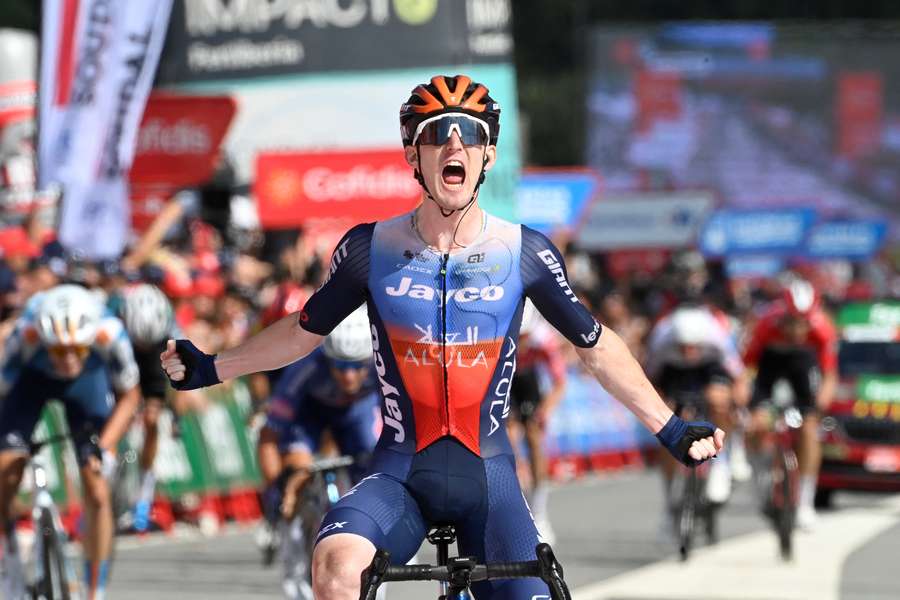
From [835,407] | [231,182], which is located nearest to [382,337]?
[835,407]

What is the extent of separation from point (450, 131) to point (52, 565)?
3.80m

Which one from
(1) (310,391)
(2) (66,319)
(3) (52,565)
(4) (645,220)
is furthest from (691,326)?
(4) (645,220)

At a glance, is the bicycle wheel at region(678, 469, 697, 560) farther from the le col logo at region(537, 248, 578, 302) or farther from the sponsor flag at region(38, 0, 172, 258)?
the le col logo at region(537, 248, 578, 302)

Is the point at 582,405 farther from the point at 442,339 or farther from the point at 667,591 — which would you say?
the point at 442,339

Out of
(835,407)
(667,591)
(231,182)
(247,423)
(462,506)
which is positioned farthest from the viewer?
(231,182)

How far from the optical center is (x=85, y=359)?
33.9 feet

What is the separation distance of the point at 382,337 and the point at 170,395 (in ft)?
32.0

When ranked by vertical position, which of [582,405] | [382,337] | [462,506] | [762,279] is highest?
[382,337]

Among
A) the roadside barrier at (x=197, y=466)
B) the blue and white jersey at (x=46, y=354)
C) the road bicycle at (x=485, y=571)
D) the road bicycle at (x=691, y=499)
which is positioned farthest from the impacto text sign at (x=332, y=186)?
the road bicycle at (x=485, y=571)

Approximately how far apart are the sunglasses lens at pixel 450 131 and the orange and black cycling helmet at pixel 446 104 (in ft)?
0.11

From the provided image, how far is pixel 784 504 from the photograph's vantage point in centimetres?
1452

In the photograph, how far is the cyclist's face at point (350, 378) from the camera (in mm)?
10516

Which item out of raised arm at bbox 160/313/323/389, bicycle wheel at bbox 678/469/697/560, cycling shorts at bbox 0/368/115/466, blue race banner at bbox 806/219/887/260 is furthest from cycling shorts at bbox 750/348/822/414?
blue race banner at bbox 806/219/887/260

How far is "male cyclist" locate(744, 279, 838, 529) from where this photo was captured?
51.9ft
